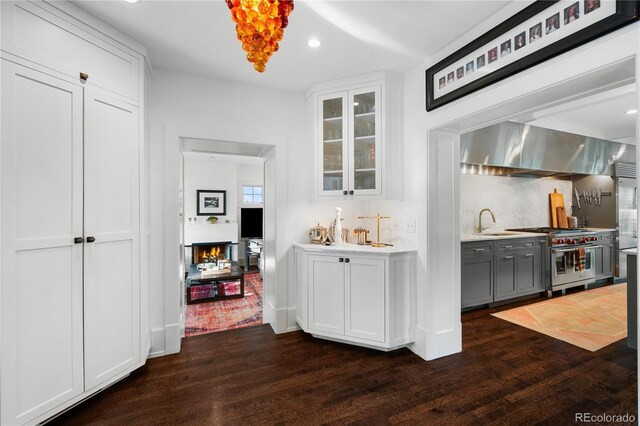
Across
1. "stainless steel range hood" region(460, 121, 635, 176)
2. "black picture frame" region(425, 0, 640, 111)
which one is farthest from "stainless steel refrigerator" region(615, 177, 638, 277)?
"black picture frame" region(425, 0, 640, 111)

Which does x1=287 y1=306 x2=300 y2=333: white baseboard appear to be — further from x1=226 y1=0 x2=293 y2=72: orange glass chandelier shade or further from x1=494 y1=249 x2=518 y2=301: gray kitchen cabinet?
x1=494 y1=249 x2=518 y2=301: gray kitchen cabinet

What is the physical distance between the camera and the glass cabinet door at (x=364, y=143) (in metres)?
2.81

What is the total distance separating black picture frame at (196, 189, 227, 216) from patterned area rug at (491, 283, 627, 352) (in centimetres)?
567

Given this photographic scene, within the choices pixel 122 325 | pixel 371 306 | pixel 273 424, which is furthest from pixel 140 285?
pixel 371 306

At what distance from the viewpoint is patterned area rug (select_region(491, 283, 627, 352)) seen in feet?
9.79

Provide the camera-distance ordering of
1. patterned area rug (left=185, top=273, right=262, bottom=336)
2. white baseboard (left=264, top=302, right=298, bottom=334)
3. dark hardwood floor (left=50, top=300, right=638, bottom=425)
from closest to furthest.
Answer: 1. dark hardwood floor (left=50, top=300, right=638, bottom=425)
2. white baseboard (left=264, top=302, right=298, bottom=334)
3. patterned area rug (left=185, top=273, right=262, bottom=336)

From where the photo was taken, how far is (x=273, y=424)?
1778 millimetres

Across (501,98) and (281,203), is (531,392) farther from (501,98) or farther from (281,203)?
(281,203)

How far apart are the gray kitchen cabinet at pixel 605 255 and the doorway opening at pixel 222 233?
5653mm

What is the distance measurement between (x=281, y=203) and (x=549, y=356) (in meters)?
2.96

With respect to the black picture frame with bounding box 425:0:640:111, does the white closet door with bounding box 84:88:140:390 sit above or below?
below

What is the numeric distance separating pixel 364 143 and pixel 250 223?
4.84m

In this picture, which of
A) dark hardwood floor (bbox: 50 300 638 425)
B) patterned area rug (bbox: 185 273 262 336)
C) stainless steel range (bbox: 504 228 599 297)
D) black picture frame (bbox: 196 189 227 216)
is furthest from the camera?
black picture frame (bbox: 196 189 227 216)

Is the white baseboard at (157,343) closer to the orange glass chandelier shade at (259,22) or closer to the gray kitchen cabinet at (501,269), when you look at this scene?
the orange glass chandelier shade at (259,22)
